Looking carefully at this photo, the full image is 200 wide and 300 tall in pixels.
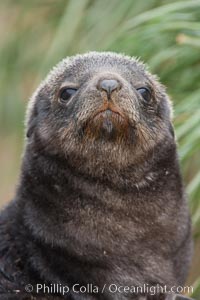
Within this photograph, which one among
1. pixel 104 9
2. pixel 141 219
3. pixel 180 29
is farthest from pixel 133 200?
pixel 104 9

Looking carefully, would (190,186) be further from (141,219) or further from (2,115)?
(2,115)

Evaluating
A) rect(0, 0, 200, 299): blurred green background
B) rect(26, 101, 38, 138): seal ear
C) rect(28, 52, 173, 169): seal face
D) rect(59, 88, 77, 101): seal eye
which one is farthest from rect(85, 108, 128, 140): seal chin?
rect(0, 0, 200, 299): blurred green background

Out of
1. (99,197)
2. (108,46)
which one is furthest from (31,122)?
(108,46)

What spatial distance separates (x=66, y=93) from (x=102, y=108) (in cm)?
28

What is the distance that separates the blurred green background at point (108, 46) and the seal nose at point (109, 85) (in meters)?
0.60

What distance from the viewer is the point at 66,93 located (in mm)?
5668

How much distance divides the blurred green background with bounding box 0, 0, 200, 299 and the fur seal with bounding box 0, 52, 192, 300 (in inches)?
12.8

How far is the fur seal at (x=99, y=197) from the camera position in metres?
5.50

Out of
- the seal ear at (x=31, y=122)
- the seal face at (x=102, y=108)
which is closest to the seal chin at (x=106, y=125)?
the seal face at (x=102, y=108)

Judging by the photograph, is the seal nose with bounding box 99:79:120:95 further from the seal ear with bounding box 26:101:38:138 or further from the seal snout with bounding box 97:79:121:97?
the seal ear with bounding box 26:101:38:138

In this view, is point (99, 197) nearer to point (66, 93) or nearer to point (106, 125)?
point (106, 125)

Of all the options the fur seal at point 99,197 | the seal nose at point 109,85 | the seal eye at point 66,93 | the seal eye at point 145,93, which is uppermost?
the seal eye at point 145,93

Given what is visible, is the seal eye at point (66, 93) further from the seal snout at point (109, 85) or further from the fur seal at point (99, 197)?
the seal snout at point (109, 85)

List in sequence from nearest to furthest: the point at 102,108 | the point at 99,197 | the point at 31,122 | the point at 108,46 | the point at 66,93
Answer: the point at 102,108 → the point at 99,197 → the point at 66,93 → the point at 31,122 → the point at 108,46
